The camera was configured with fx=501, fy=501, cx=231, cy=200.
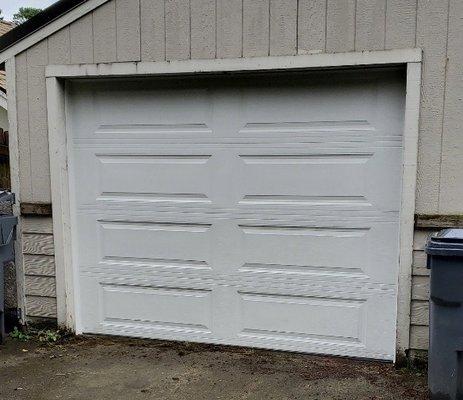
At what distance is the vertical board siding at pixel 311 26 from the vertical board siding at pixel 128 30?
1302 millimetres

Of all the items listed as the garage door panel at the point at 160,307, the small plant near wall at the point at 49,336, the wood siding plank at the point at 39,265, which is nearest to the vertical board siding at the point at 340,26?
the garage door panel at the point at 160,307

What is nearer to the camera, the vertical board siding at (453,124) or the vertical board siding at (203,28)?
the vertical board siding at (453,124)

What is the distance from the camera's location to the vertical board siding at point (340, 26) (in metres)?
3.64

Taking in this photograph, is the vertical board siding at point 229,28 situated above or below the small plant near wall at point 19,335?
above

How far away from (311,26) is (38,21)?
228 cm

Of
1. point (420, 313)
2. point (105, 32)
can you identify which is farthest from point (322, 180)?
point (105, 32)

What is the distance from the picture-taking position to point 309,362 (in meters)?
3.96

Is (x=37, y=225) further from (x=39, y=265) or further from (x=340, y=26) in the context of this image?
(x=340, y=26)

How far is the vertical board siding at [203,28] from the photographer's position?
3889 millimetres

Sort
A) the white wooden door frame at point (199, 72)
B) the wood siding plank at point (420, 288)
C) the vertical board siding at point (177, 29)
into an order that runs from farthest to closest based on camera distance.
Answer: the vertical board siding at point (177, 29) → the wood siding plank at point (420, 288) → the white wooden door frame at point (199, 72)

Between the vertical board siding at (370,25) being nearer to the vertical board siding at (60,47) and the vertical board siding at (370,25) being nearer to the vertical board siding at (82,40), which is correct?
the vertical board siding at (82,40)

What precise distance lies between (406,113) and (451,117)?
0.31 metres

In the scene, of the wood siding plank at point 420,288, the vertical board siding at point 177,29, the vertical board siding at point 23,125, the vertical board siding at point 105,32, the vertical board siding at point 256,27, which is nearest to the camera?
the wood siding plank at point 420,288

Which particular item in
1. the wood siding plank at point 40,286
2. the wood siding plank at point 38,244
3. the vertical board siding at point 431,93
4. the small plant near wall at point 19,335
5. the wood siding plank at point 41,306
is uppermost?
Result: the vertical board siding at point 431,93
